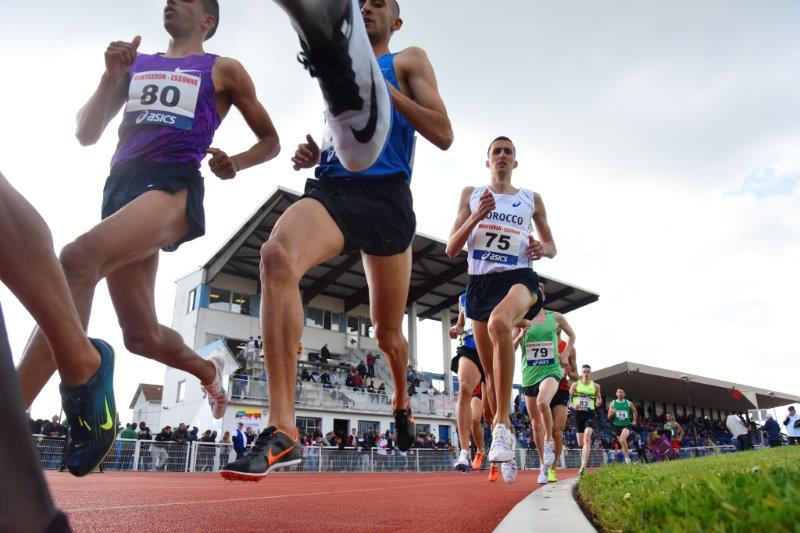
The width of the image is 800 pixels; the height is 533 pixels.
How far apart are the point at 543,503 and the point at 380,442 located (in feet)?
62.3

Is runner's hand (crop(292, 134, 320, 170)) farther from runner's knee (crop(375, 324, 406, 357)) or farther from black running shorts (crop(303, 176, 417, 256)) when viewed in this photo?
runner's knee (crop(375, 324, 406, 357))

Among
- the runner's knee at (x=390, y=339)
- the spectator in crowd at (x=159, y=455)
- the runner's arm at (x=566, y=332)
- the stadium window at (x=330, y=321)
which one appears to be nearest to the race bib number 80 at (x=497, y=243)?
the runner's knee at (x=390, y=339)

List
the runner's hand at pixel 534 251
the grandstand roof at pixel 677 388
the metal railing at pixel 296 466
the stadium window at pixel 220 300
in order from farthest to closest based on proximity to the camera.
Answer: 1. the grandstand roof at pixel 677 388
2. the stadium window at pixel 220 300
3. the metal railing at pixel 296 466
4. the runner's hand at pixel 534 251

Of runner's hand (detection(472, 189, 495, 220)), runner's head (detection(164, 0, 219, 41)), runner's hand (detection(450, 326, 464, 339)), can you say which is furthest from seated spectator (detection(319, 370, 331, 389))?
runner's head (detection(164, 0, 219, 41))

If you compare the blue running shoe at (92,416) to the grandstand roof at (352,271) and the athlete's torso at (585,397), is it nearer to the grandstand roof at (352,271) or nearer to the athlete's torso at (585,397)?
the athlete's torso at (585,397)

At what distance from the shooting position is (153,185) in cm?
293

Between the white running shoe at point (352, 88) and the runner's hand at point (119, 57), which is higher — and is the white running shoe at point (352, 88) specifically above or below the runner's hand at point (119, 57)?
below

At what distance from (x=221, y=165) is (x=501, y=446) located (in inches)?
113

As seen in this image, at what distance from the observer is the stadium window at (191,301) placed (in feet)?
108

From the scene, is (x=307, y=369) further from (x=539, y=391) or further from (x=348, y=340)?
(x=539, y=391)

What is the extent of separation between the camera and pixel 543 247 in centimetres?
533

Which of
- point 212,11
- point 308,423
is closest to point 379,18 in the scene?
point 212,11

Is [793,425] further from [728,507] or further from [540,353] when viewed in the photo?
[728,507]

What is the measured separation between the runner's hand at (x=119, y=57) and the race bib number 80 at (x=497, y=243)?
3191mm
